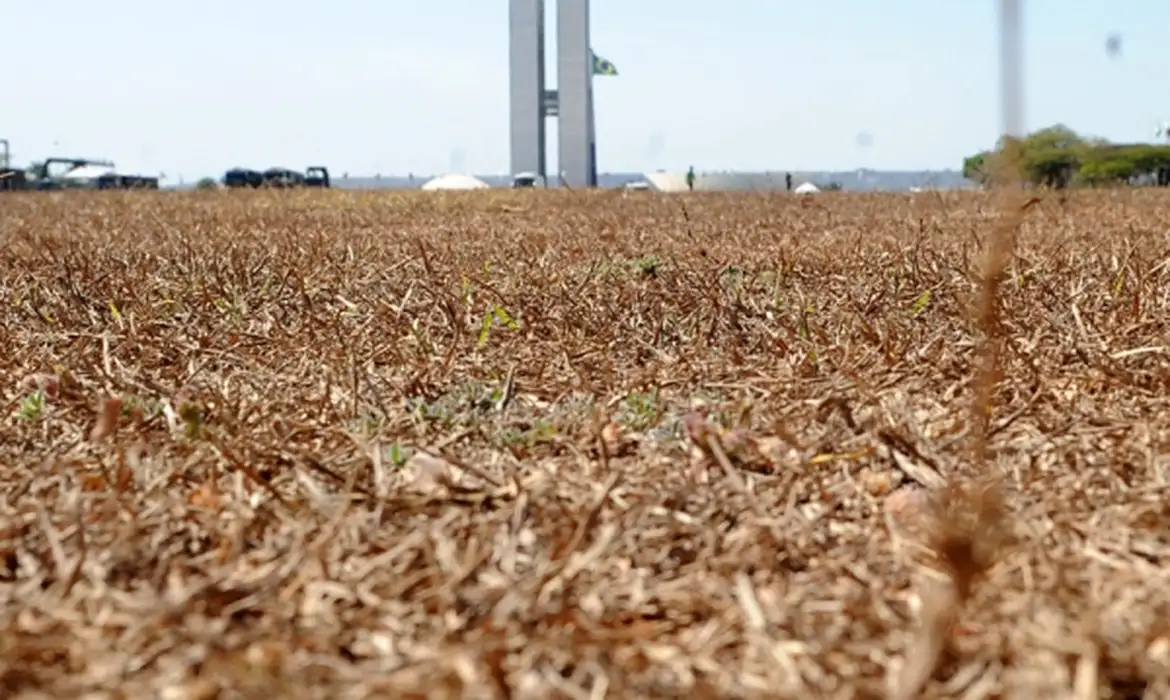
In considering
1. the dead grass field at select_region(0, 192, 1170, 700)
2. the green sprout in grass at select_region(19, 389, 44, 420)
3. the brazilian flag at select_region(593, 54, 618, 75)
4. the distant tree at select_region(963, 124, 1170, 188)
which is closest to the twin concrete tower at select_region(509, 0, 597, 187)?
the brazilian flag at select_region(593, 54, 618, 75)

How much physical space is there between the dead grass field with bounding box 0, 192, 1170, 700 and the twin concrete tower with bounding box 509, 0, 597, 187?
34917mm

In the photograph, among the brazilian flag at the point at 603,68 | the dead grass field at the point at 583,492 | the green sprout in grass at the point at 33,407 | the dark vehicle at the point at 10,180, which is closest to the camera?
the dead grass field at the point at 583,492

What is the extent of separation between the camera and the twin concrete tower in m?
37.9

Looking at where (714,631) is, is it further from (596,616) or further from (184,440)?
(184,440)

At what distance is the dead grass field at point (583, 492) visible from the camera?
0.87 metres

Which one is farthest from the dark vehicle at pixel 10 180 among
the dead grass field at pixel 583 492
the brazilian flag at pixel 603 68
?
the brazilian flag at pixel 603 68

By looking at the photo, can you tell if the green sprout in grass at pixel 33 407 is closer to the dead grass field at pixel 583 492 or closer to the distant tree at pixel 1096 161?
the dead grass field at pixel 583 492

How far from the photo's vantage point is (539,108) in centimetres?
4016

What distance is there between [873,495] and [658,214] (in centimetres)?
571

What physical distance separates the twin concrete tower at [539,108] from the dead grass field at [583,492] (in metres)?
34.9

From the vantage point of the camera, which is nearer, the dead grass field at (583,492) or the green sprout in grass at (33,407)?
the dead grass field at (583,492)

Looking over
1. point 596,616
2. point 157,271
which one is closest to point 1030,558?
point 596,616

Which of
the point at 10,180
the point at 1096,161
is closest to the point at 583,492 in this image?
the point at 10,180

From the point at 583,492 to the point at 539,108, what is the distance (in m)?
39.7
